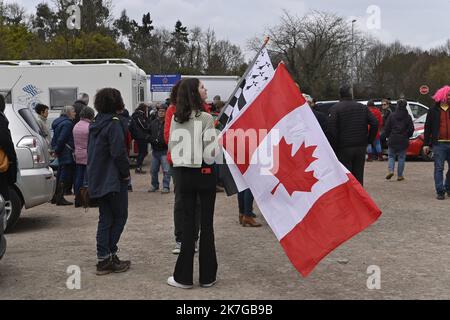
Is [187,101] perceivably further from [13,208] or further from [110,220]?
[13,208]

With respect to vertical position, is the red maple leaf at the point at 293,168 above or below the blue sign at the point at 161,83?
below

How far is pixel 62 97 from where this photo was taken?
17656 mm

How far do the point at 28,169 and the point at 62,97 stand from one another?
9053 mm

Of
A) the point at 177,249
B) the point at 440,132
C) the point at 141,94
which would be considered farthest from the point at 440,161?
the point at 141,94

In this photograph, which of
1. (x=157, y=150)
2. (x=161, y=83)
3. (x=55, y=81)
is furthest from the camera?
(x=161, y=83)

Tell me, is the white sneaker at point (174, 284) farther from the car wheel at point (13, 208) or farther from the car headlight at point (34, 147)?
the car headlight at point (34, 147)

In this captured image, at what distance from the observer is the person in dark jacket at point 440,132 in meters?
11.2

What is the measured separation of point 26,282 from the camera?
19.7 ft

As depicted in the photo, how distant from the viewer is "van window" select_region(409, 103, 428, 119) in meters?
21.8

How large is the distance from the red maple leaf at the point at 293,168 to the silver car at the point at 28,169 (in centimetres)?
437

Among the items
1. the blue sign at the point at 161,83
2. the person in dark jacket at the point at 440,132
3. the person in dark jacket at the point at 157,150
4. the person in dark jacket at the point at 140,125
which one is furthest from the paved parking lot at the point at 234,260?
the blue sign at the point at 161,83

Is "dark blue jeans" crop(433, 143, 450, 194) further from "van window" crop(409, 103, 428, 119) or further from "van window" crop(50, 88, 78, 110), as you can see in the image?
"van window" crop(409, 103, 428, 119)

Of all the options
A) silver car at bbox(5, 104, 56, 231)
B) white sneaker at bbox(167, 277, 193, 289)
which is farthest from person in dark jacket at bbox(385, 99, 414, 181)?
white sneaker at bbox(167, 277, 193, 289)
